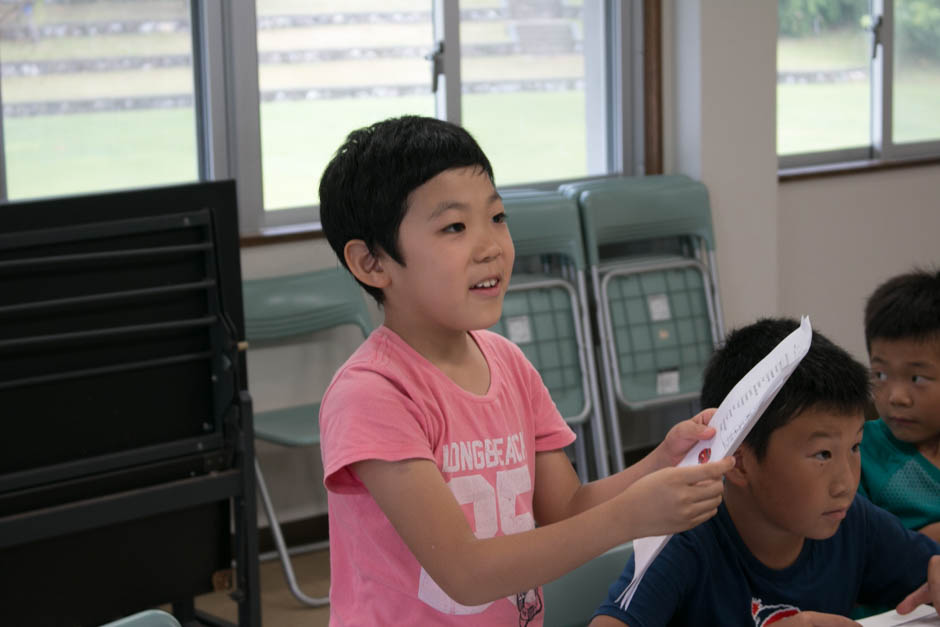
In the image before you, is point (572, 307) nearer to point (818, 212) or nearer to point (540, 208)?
point (540, 208)

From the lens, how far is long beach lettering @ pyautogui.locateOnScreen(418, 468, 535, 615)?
1.14 metres

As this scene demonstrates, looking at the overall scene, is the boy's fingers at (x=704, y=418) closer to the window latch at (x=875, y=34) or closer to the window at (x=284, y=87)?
the window at (x=284, y=87)

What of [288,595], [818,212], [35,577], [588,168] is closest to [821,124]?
[818,212]

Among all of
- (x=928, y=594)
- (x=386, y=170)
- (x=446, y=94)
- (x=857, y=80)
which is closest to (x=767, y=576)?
(x=928, y=594)

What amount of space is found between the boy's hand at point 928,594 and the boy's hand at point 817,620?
9 centimetres

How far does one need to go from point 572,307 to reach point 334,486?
2.49 meters

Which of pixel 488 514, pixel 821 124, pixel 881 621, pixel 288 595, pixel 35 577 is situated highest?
pixel 821 124

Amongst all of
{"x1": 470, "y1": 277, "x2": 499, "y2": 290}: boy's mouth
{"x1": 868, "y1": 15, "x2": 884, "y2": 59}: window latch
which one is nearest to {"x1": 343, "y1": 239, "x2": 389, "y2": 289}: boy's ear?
{"x1": 470, "y1": 277, "x2": 499, "y2": 290}: boy's mouth

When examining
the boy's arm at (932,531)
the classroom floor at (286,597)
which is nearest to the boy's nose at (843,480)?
the boy's arm at (932,531)

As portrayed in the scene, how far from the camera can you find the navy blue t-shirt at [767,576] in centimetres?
128

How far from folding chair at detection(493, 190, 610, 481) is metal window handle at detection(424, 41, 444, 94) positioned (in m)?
0.47

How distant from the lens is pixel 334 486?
1116 mm

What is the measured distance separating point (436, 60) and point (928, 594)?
276cm

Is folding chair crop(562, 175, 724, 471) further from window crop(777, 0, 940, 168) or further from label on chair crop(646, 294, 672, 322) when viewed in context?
window crop(777, 0, 940, 168)
